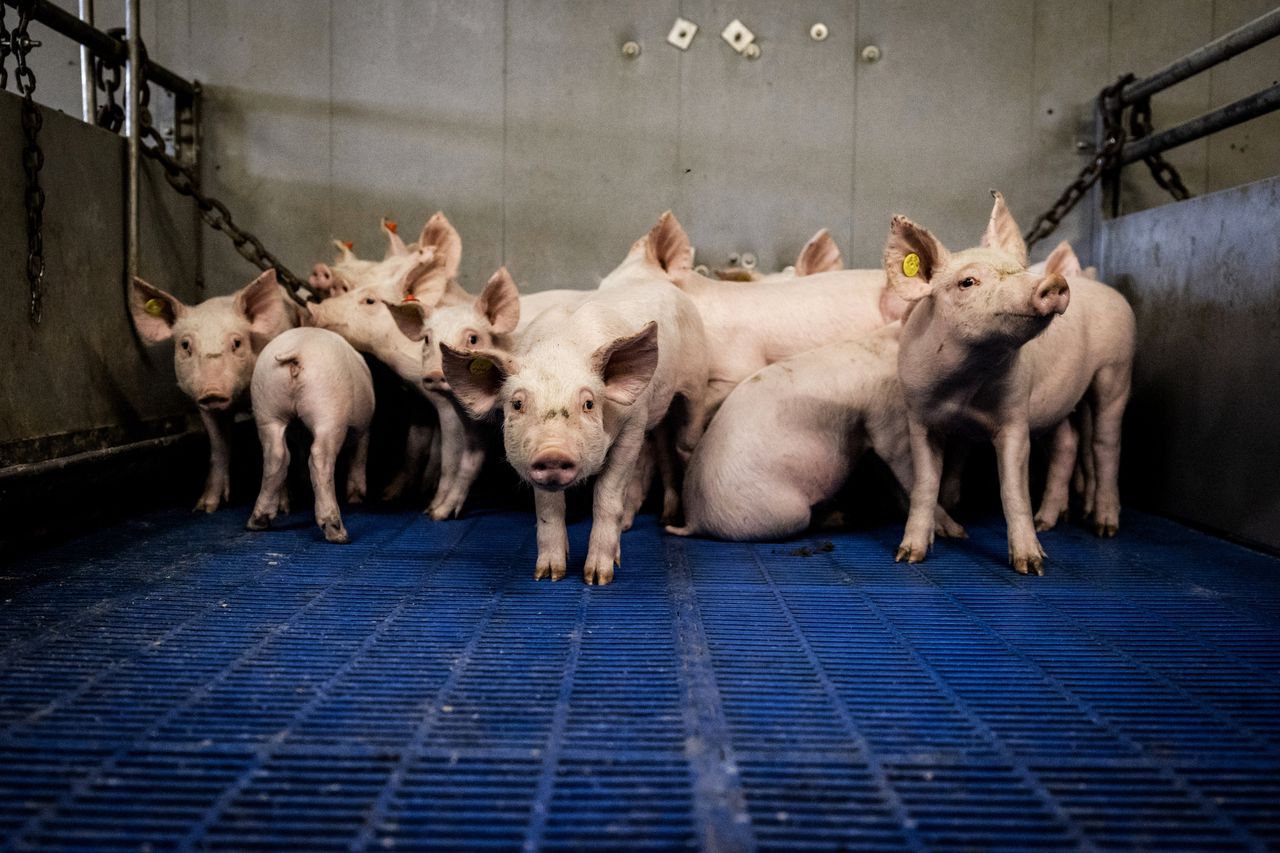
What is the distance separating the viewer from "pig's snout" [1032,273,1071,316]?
2910mm

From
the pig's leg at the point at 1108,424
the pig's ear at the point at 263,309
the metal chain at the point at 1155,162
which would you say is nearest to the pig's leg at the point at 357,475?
the pig's ear at the point at 263,309

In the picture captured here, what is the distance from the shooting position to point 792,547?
12.8ft

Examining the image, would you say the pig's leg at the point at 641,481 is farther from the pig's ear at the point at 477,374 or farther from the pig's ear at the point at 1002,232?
the pig's ear at the point at 1002,232

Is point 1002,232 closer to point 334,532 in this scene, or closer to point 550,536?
point 550,536

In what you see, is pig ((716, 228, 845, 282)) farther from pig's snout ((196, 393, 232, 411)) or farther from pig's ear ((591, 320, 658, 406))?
pig's snout ((196, 393, 232, 411))

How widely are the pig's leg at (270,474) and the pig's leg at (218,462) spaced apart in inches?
22.0

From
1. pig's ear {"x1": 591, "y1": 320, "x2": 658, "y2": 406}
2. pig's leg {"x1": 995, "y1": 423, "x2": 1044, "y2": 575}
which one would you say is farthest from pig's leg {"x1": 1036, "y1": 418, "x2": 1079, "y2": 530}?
pig's ear {"x1": 591, "y1": 320, "x2": 658, "y2": 406}

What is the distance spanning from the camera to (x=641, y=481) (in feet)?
15.3

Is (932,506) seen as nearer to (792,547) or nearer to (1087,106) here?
(792,547)

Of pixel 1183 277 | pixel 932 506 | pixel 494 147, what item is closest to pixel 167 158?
pixel 494 147

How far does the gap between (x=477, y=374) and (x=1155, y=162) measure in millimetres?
4401

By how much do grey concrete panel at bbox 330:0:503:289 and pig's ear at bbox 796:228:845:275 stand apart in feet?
6.18

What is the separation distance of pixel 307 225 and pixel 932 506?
411 cm

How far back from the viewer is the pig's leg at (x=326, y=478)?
3.89 m
